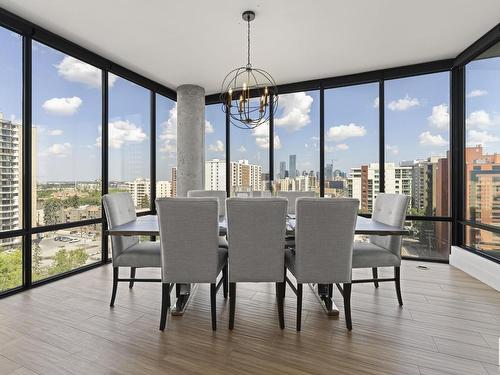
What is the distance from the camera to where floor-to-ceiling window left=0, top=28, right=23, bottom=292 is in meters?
2.71

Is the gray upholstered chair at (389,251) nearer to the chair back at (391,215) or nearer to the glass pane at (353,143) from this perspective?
the chair back at (391,215)

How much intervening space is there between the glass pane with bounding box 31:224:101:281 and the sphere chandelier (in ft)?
7.84

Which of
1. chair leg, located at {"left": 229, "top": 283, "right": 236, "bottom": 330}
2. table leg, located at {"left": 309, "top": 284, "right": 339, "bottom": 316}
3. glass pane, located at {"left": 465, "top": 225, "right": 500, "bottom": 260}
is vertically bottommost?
table leg, located at {"left": 309, "top": 284, "right": 339, "bottom": 316}

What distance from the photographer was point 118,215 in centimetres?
252

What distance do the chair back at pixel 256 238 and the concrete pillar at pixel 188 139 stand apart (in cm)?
281

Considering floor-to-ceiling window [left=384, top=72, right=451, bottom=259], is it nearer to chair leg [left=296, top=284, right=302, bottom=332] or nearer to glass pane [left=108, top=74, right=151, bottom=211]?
chair leg [left=296, top=284, right=302, bottom=332]

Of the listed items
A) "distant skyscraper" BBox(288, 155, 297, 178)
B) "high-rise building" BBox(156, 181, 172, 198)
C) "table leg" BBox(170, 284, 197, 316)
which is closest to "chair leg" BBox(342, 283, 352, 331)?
"table leg" BBox(170, 284, 197, 316)

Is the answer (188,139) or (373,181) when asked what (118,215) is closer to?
(188,139)

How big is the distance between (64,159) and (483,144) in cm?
499

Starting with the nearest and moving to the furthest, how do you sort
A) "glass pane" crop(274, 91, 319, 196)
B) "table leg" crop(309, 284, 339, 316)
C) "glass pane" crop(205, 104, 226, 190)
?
1. "table leg" crop(309, 284, 339, 316)
2. "glass pane" crop(274, 91, 319, 196)
3. "glass pane" crop(205, 104, 226, 190)

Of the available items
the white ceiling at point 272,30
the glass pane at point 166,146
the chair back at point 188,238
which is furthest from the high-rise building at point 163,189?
the chair back at point 188,238

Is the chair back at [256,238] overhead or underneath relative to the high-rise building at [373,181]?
underneath

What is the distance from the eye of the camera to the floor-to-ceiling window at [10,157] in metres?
2.71

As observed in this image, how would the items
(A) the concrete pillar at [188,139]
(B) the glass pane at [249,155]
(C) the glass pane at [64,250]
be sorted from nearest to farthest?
(C) the glass pane at [64,250], (A) the concrete pillar at [188,139], (B) the glass pane at [249,155]
